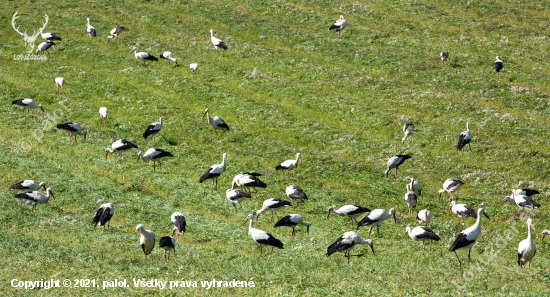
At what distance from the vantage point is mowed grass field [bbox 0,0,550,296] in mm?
18156

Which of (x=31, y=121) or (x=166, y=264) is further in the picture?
(x=31, y=121)

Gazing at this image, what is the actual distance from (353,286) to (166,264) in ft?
22.9

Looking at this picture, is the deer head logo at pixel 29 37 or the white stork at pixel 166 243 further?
the deer head logo at pixel 29 37

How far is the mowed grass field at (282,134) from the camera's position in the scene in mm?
18156

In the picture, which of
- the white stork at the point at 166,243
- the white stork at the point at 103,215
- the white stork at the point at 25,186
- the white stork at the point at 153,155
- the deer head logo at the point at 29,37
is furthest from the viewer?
the deer head logo at the point at 29,37

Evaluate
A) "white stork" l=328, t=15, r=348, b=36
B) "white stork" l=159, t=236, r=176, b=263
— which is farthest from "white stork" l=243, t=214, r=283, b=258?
"white stork" l=328, t=15, r=348, b=36

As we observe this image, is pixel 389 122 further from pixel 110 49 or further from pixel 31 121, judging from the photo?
pixel 110 49

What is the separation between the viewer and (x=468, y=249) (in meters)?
19.9

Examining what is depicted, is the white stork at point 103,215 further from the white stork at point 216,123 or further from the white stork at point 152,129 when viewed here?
the white stork at point 216,123

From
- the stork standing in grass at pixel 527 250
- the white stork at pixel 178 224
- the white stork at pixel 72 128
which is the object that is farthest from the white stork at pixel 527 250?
the white stork at pixel 72 128

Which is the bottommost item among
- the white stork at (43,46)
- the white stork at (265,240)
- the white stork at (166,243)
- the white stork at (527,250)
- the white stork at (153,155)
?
the white stork at (43,46)

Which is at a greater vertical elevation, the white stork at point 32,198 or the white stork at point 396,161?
the white stork at point 32,198

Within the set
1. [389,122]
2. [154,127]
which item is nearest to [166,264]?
[154,127]

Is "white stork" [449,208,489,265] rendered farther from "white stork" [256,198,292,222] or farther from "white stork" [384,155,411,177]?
"white stork" [384,155,411,177]
